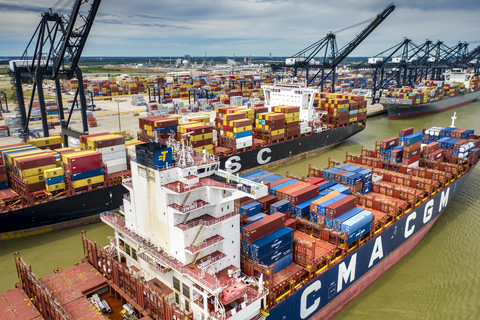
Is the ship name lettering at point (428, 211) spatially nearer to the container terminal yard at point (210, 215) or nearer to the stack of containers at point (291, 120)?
the container terminal yard at point (210, 215)

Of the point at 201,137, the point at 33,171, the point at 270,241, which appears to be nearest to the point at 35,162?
the point at 33,171

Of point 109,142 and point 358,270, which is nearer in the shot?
point 358,270

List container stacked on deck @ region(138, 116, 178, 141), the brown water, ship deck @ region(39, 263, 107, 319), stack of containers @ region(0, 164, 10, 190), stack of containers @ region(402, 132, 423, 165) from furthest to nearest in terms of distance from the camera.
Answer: container stacked on deck @ region(138, 116, 178, 141) < stack of containers @ region(402, 132, 423, 165) < stack of containers @ region(0, 164, 10, 190) < the brown water < ship deck @ region(39, 263, 107, 319)

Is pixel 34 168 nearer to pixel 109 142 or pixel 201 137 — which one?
pixel 109 142

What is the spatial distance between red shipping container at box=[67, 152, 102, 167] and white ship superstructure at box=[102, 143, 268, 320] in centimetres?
1164

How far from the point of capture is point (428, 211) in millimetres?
24578

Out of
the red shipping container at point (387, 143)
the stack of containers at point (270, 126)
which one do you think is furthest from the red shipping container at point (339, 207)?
the stack of containers at point (270, 126)

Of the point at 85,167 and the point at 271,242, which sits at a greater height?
the point at 85,167

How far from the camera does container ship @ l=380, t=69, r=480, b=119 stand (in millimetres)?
69938

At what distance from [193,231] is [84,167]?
15560 mm

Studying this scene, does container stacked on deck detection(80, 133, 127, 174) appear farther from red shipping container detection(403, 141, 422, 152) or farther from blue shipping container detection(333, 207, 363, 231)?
red shipping container detection(403, 141, 422, 152)

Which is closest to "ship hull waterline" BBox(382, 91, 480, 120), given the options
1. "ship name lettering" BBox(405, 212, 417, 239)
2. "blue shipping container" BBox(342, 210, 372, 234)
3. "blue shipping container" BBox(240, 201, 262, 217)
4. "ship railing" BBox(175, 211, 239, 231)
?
"ship name lettering" BBox(405, 212, 417, 239)

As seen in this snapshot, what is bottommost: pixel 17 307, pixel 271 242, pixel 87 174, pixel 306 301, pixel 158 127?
pixel 306 301

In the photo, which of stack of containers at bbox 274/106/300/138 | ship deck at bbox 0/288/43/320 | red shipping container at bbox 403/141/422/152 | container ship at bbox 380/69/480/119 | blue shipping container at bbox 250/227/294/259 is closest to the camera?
ship deck at bbox 0/288/43/320
